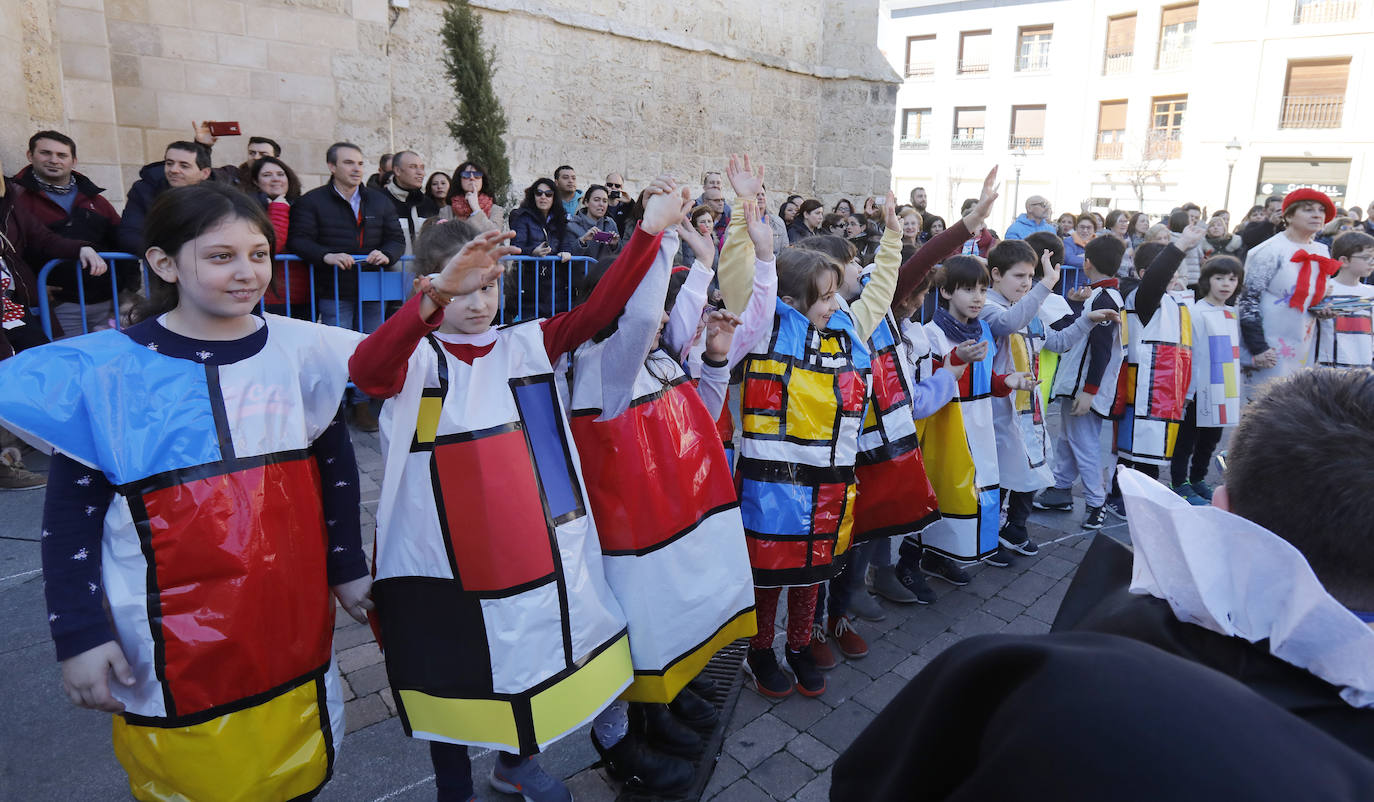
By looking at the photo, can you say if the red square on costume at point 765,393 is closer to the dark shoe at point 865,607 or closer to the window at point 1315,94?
the dark shoe at point 865,607

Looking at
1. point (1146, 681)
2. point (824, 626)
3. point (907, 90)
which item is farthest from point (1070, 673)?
point (907, 90)

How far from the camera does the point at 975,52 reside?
3591 centimetres

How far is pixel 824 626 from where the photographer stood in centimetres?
336

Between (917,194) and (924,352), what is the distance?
8233mm

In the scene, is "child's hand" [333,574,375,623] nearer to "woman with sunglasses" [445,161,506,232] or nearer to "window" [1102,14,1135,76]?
"woman with sunglasses" [445,161,506,232]

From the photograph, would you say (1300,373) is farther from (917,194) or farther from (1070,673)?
(917,194)

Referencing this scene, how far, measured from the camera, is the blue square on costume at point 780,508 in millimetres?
2756

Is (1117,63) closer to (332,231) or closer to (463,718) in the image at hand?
(332,231)

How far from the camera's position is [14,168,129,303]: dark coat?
4.89 m

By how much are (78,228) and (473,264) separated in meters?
4.85

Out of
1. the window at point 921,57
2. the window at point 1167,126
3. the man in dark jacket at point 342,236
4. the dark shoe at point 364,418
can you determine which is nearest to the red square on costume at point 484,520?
the man in dark jacket at point 342,236

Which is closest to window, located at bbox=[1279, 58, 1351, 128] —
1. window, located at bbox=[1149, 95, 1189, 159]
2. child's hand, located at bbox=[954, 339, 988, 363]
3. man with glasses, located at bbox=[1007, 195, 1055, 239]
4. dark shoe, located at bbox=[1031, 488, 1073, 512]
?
window, located at bbox=[1149, 95, 1189, 159]

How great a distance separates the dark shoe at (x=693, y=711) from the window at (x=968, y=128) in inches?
1475

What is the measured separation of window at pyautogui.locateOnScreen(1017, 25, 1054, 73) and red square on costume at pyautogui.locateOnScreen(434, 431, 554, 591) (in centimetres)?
3821
